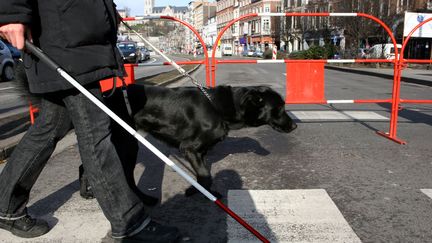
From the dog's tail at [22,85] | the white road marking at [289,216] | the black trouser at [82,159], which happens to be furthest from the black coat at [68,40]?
the white road marking at [289,216]

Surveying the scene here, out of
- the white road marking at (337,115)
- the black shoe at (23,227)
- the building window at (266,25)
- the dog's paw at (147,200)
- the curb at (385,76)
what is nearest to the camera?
the black shoe at (23,227)

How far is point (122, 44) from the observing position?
3375cm

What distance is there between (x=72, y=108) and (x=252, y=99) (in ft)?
5.83

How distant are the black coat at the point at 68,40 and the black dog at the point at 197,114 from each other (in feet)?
3.67

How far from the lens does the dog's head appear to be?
357cm

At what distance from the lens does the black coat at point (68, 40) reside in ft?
6.97

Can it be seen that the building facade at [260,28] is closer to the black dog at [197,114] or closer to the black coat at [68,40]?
the black dog at [197,114]

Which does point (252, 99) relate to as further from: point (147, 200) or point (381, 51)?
point (381, 51)

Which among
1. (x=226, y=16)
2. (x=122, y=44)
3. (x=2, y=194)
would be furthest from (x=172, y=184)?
(x=226, y=16)

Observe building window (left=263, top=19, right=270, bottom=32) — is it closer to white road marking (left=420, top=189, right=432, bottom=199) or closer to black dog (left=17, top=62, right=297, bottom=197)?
black dog (left=17, top=62, right=297, bottom=197)

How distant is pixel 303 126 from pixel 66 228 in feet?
14.8

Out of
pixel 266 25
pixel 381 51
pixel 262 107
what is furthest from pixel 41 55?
pixel 266 25

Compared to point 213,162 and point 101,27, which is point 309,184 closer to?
point 213,162

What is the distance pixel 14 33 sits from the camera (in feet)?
6.43
